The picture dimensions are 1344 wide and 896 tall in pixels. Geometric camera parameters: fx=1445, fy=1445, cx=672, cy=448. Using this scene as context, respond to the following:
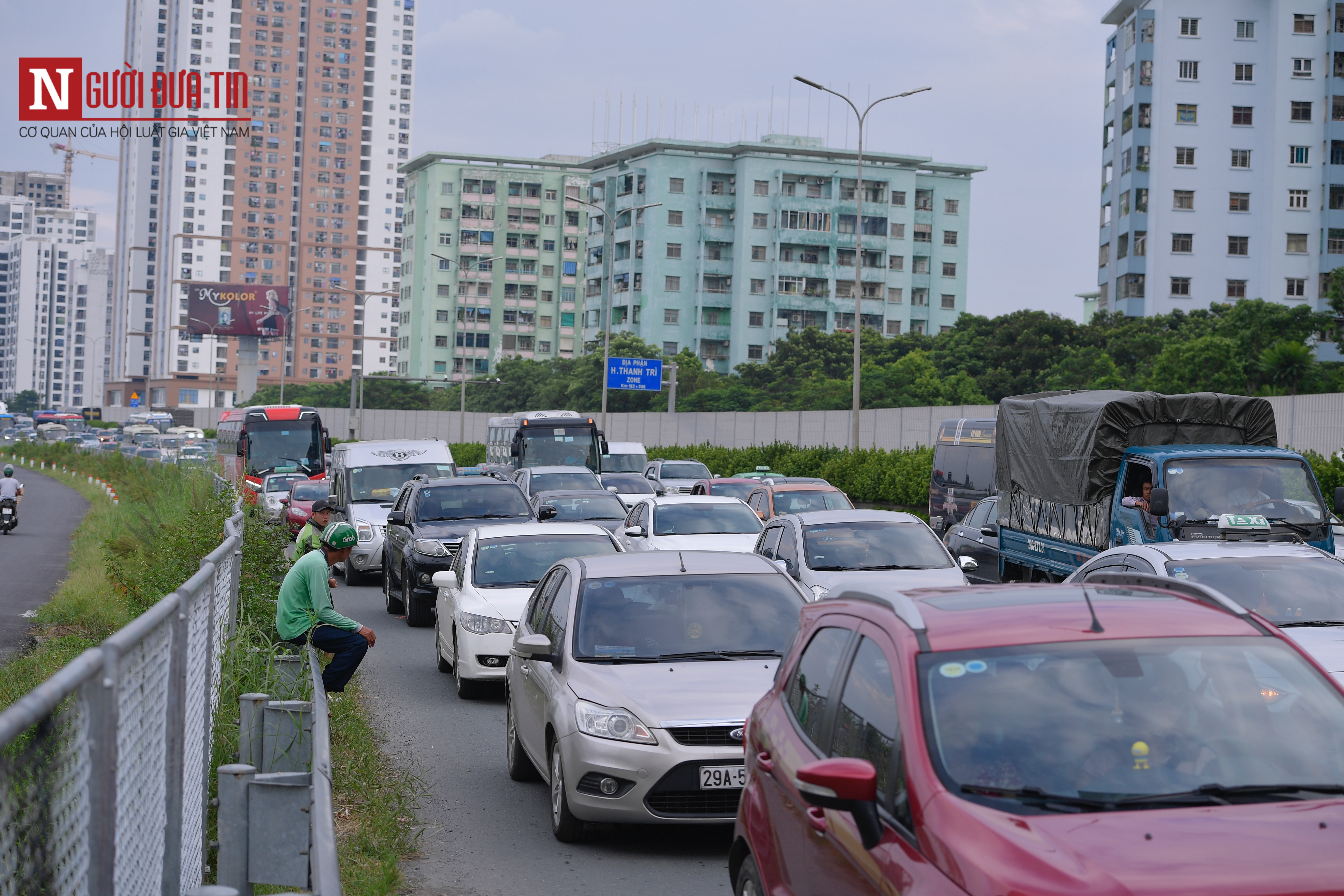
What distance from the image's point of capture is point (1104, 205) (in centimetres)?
8844

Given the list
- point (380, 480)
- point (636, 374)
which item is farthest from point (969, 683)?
point (636, 374)

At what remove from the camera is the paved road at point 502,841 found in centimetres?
685

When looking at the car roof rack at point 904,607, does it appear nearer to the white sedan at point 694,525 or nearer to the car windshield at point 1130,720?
the car windshield at point 1130,720

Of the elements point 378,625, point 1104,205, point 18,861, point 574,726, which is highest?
point 1104,205

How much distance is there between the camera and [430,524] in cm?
1902

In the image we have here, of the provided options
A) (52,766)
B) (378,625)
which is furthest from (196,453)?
(52,766)

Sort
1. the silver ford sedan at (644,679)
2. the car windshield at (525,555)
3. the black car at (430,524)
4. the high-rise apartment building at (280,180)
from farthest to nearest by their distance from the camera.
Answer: the high-rise apartment building at (280,180)
the black car at (430,524)
the car windshield at (525,555)
the silver ford sedan at (644,679)

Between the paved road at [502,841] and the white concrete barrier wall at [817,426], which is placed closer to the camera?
the paved road at [502,841]

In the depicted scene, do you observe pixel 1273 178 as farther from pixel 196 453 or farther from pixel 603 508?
pixel 603 508

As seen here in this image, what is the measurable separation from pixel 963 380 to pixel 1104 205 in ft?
67.9

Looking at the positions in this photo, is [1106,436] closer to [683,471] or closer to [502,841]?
[502,841]

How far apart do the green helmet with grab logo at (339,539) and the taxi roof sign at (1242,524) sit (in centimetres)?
905

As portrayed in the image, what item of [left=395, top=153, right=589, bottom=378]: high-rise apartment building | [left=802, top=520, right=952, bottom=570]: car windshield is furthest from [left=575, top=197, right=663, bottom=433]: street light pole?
[left=802, top=520, right=952, bottom=570]: car windshield

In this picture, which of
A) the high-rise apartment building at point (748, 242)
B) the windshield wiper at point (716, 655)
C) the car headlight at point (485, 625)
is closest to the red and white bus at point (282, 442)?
the car headlight at point (485, 625)
